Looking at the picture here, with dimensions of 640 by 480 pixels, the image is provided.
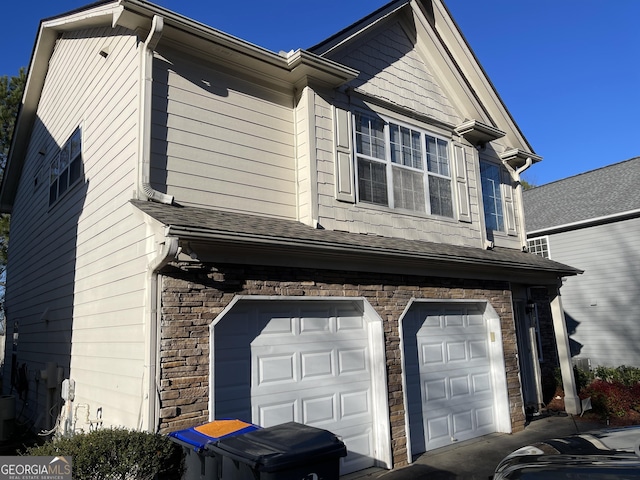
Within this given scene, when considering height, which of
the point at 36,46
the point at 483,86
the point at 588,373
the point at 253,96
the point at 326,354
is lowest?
the point at 588,373

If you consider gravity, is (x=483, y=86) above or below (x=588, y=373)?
above

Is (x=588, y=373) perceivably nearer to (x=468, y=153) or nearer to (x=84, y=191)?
(x=468, y=153)

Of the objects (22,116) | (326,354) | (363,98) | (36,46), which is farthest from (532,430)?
(22,116)

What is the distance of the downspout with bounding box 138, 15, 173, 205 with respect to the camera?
6508mm

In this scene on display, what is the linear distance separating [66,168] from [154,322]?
251 inches

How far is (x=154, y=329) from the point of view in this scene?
5.58 m

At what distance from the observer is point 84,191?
9008 millimetres

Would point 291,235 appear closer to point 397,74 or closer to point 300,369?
point 300,369

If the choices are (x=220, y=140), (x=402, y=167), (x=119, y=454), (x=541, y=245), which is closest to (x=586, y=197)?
(x=541, y=245)

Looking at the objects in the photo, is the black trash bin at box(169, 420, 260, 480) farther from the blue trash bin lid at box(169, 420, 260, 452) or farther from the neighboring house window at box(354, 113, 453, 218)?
the neighboring house window at box(354, 113, 453, 218)

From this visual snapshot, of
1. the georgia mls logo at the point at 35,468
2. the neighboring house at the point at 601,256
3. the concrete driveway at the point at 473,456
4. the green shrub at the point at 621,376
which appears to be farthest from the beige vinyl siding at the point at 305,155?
the neighboring house at the point at 601,256

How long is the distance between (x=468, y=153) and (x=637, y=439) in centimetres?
882

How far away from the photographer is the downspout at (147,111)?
6.51 m

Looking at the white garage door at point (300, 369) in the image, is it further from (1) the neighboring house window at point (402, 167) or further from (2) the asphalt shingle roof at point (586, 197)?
(2) the asphalt shingle roof at point (586, 197)
